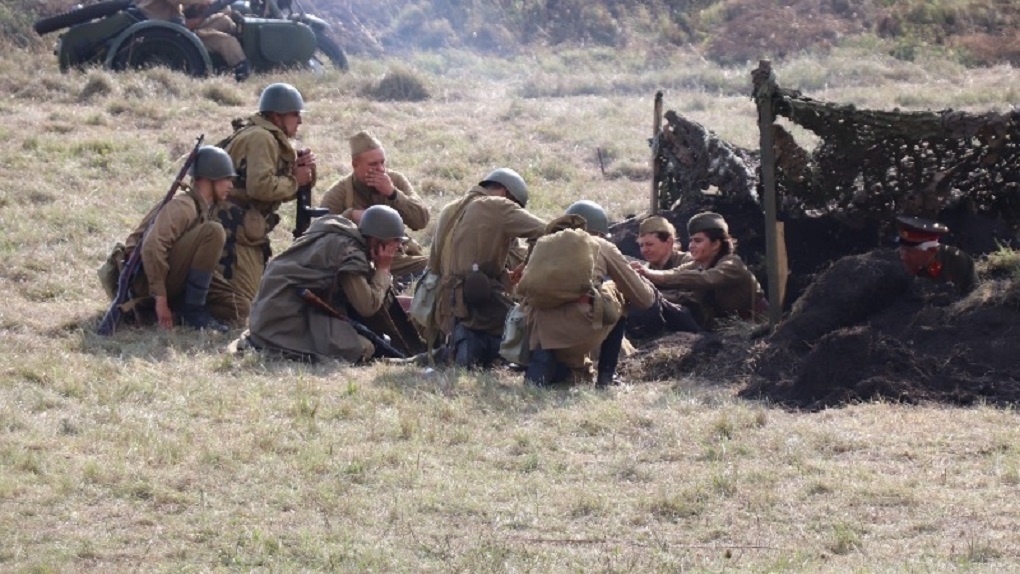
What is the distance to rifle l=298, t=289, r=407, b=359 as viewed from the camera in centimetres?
954

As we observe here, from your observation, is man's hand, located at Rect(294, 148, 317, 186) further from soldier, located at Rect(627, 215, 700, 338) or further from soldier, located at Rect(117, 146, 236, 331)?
soldier, located at Rect(627, 215, 700, 338)

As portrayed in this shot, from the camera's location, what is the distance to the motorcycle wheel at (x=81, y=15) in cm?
1873

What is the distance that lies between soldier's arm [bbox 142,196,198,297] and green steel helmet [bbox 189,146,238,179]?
21 centimetres

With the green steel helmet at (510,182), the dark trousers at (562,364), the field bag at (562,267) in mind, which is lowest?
the dark trousers at (562,364)

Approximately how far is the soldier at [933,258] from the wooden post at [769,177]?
71 centimetres

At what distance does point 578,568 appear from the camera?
18.7ft

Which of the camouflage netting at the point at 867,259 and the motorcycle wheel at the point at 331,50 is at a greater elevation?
the camouflage netting at the point at 867,259

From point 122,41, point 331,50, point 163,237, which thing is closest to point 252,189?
point 163,237

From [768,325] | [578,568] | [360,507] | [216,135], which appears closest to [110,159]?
[216,135]

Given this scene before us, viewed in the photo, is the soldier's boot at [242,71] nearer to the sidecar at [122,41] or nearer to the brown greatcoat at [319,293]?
the sidecar at [122,41]

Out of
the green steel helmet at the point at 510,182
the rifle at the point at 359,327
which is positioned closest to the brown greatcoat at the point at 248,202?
the rifle at the point at 359,327

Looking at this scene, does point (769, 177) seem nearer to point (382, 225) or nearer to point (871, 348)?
point (871, 348)

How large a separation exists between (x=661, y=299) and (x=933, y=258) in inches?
63.5

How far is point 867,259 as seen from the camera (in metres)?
9.40
